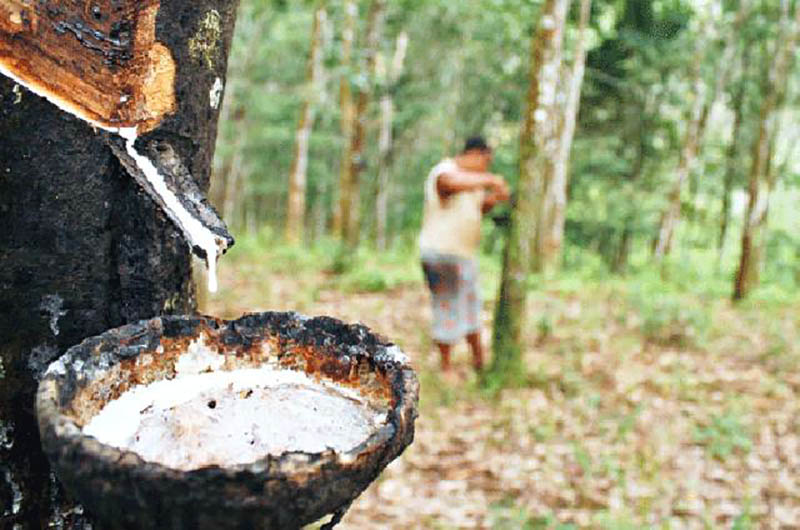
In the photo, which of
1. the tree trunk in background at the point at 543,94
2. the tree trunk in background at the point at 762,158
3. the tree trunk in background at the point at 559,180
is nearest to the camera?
the tree trunk in background at the point at 543,94

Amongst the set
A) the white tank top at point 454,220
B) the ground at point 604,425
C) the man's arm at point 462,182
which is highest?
the man's arm at point 462,182

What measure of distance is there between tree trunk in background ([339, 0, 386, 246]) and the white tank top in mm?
4004

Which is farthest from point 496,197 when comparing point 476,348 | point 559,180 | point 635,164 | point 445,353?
point 635,164

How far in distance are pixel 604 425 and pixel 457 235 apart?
183 cm

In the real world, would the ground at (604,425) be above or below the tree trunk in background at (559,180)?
below

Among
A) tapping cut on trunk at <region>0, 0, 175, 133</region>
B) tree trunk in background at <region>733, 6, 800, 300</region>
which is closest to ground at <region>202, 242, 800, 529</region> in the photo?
tree trunk in background at <region>733, 6, 800, 300</region>

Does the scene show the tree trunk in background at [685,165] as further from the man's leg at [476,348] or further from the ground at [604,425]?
the man's leg at [476,348]

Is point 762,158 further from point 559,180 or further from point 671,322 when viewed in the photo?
point 559,180

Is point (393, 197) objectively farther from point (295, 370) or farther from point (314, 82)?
point (295, 370)

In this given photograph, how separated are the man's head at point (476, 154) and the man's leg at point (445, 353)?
152 cm

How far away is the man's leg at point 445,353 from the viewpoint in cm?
581

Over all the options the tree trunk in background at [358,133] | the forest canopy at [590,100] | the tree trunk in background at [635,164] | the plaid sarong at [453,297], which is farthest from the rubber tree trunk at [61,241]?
the tree trunk in background at [635,164]

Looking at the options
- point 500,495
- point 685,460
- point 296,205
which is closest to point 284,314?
point 500,495

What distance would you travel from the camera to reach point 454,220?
5473 millimetres
